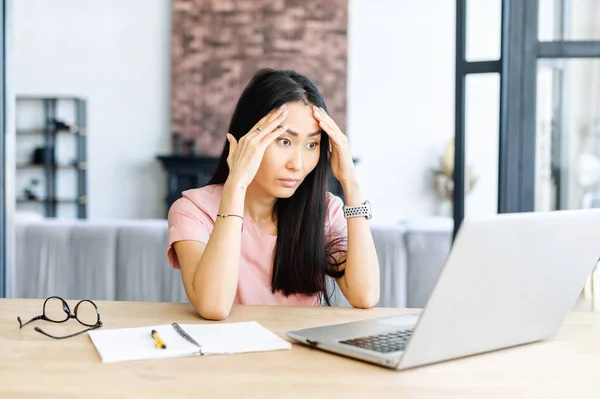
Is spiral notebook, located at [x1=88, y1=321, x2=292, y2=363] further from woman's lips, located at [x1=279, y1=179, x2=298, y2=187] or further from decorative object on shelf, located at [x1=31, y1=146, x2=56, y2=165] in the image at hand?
decorative object on shelf, located at [x1=31, y1=146, x2=56, y2=165]

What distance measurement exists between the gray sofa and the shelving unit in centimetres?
387

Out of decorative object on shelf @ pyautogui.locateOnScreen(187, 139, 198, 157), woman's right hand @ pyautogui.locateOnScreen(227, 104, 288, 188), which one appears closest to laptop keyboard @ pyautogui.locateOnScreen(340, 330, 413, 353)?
woman's right hand @ pyautogui.locateOnScreen(227, 104, 288, 188)

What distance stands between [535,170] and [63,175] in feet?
18.9

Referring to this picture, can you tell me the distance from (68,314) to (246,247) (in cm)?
56

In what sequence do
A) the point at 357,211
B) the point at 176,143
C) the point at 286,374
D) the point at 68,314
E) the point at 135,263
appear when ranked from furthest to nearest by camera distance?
the point at 176,143 → the point at 135,263 → the point at 357,211 → the point at 68,314 → the point at 286,374

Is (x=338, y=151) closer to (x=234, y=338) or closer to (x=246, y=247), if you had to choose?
(x=246, y=247)

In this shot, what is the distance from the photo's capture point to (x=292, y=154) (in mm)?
1638

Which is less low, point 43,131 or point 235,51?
point 235,51

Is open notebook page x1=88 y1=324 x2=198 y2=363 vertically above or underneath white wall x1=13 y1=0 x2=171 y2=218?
underneath

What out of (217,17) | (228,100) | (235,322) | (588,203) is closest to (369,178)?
(228,100)

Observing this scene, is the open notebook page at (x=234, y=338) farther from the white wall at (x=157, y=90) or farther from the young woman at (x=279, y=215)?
the white wall at (x=157, y=90)

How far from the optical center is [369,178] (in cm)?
741

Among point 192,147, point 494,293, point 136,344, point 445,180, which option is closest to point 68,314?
point 136,344

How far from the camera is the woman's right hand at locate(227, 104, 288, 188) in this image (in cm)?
158
